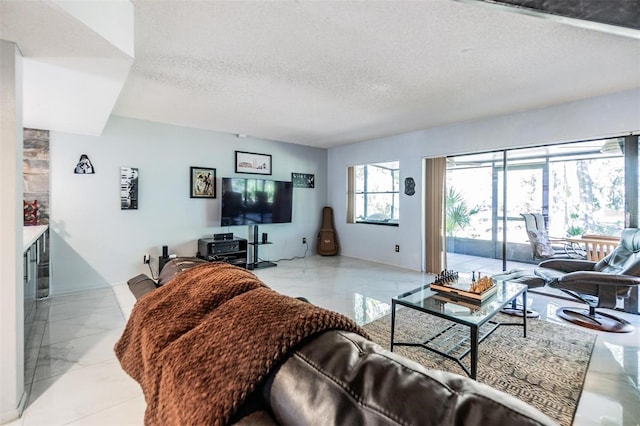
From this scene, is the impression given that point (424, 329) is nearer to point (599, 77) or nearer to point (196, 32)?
point (599, 77)

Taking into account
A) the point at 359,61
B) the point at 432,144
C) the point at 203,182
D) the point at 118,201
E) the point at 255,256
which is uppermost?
the point at 359,61

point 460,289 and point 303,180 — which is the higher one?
point 303,180

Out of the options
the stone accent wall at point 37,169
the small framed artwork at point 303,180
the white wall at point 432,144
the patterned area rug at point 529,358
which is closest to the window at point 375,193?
the white wall at point 432,144

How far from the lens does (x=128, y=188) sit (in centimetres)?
418

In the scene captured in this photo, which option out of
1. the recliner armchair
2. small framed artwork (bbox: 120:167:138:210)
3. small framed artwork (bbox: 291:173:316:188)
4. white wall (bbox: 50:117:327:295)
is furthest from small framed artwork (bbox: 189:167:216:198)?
the recliner armchair

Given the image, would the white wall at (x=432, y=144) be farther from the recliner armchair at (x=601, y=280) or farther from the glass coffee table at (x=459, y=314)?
the glass coffee table at (x=459, y=314)

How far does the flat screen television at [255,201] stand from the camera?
4918mm

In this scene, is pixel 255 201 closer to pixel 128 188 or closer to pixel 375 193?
pixel 128 188

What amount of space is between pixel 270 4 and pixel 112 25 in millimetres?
907

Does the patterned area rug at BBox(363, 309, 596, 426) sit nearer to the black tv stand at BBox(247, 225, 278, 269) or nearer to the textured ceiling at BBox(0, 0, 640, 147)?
the textured ceiling at BBox(0, 0, 640, 147)

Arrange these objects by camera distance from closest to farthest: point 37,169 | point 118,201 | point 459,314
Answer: point 459,314 → point 37,169 → point 118,201

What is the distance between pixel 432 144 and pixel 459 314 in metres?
3.42

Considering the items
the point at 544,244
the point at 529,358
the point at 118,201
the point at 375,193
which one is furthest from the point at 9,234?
the point at 375,193

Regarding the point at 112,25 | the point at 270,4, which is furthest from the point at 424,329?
the point at 112,25
